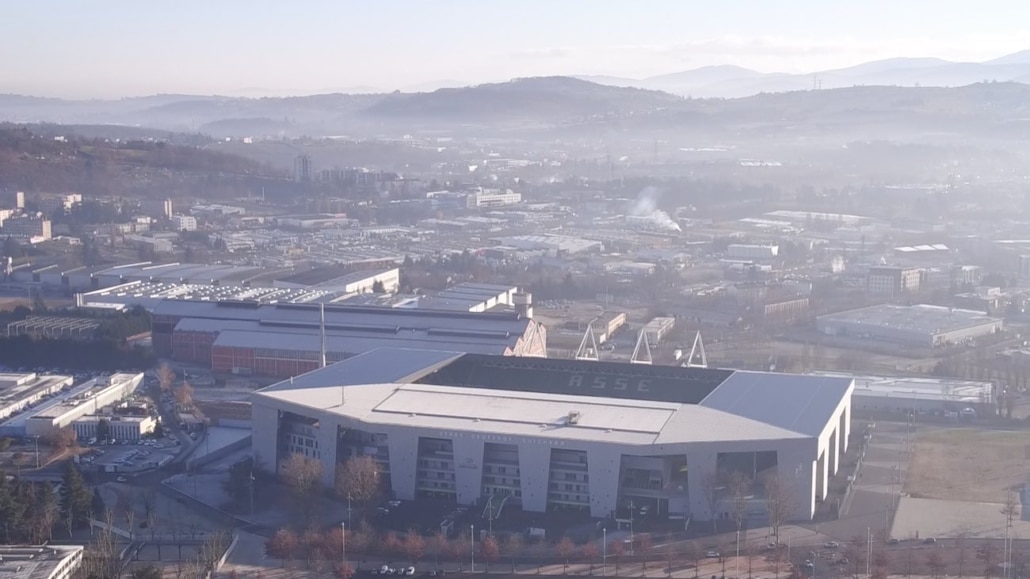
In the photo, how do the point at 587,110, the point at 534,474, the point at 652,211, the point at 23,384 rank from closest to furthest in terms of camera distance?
the point at 534,474, the point at 23,384, the point at 652,211, the point at 587,110

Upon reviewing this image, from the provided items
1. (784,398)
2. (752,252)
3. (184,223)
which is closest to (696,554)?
(784,398)

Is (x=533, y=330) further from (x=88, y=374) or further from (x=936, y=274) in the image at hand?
(x=936, y=274)

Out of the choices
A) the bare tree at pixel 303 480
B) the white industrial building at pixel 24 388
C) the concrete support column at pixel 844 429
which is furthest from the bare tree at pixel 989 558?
the white industrial building at pixel 24 388

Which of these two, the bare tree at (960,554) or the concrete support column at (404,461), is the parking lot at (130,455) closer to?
the concrete support column at (404,461)

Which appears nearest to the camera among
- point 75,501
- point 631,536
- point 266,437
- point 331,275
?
point 631,536

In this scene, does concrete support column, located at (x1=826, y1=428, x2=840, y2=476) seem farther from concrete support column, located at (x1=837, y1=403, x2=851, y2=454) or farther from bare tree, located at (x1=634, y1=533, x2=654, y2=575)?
bare tree, located at (x1=634, y1=533, x2=654, y2=575)

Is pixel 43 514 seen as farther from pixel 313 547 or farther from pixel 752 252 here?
pixel 752 252
